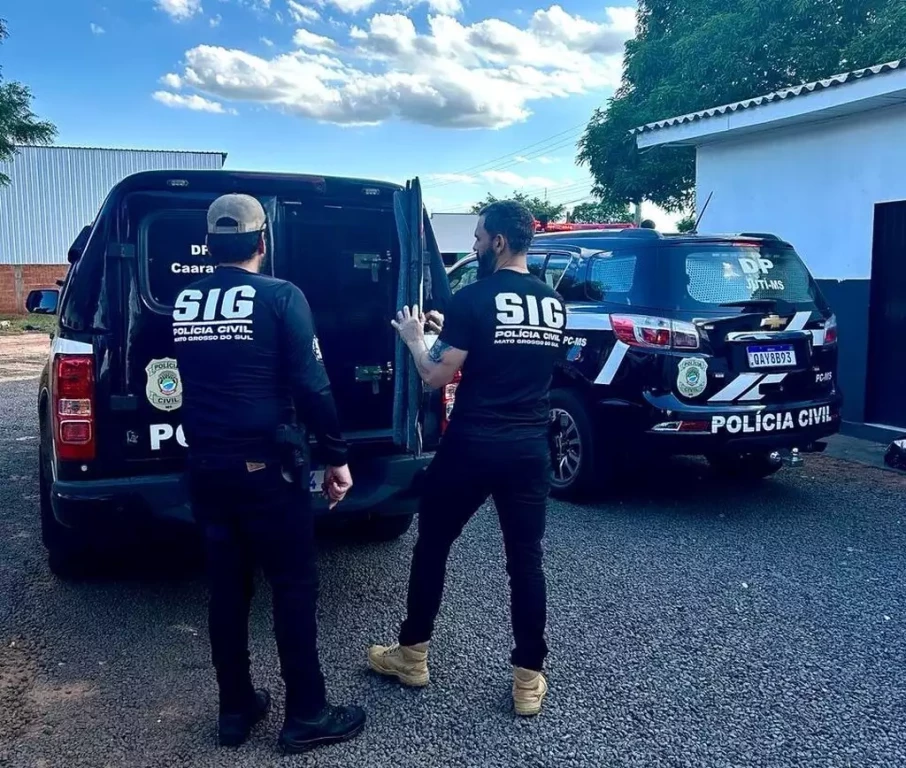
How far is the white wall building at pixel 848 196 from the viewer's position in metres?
8.45

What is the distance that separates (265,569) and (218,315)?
0.89 meters

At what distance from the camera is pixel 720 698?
11.5 feet

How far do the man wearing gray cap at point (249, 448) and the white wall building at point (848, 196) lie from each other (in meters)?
6.66

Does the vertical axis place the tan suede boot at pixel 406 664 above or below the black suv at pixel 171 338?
below

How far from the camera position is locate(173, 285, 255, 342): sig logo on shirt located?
300cm

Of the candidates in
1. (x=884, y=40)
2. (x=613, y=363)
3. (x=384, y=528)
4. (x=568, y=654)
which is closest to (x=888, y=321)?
(x=613, y=363)

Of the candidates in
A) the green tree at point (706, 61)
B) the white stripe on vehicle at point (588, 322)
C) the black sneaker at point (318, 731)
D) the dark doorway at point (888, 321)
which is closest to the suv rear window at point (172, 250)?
the black sneaker at point (318, 731)

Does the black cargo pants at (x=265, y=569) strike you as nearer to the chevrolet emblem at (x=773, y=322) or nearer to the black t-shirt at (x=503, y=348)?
the black t-shirt at (x=503, y=348)

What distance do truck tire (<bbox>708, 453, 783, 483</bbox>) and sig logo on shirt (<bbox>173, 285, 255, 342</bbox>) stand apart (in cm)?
491

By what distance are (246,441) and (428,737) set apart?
1237 millimetres

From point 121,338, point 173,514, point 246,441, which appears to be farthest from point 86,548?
point 246,441

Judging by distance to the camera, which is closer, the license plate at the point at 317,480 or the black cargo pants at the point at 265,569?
the black cargo pants at the point at 265,569

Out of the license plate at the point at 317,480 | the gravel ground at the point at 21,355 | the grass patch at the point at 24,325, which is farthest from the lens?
the grass patch at the point at 24,325

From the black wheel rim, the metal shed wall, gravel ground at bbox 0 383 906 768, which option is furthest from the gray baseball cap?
the metal shed wall
